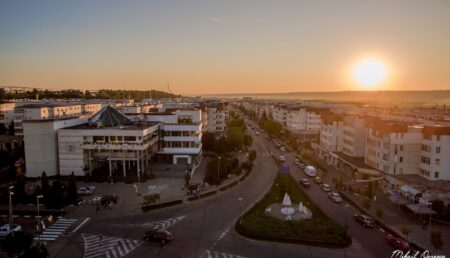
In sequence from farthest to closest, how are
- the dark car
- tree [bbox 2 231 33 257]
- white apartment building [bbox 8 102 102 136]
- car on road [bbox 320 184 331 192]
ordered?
white apartment building [bbox 8 102 102 136] → car on road [bbox 320 184 331 192] → the dark car → tree [bbox 2 231 33 257]

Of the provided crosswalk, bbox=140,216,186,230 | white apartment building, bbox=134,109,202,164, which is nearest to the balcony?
white apartment building, bbox=134,109,202,164

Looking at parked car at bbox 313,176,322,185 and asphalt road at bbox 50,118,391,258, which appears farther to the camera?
parked car at bbox 313,176,322,185

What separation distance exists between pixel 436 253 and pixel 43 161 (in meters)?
40.8

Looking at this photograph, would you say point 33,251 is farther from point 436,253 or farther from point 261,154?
point 261,154

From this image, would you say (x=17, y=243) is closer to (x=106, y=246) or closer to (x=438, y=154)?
(x=106, y=246)

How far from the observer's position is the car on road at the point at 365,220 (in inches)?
1038

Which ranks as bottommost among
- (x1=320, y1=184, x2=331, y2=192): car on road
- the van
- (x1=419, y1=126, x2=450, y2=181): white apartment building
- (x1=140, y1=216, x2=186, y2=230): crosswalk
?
(x1=140, y1=216, x2=186, y2=230): crosswalk

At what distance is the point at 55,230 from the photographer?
2562cm

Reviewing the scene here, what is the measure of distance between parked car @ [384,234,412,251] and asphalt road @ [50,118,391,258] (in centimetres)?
44

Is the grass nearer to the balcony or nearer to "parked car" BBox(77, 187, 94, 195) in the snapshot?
"parked car" BBox(77, 187, 94, 195)

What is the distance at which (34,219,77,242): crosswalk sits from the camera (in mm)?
24225

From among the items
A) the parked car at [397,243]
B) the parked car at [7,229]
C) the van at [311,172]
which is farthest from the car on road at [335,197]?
the parked car at [7,229]

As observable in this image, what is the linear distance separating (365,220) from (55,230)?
2358cm

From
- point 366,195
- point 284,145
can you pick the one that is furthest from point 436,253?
point 284,145
